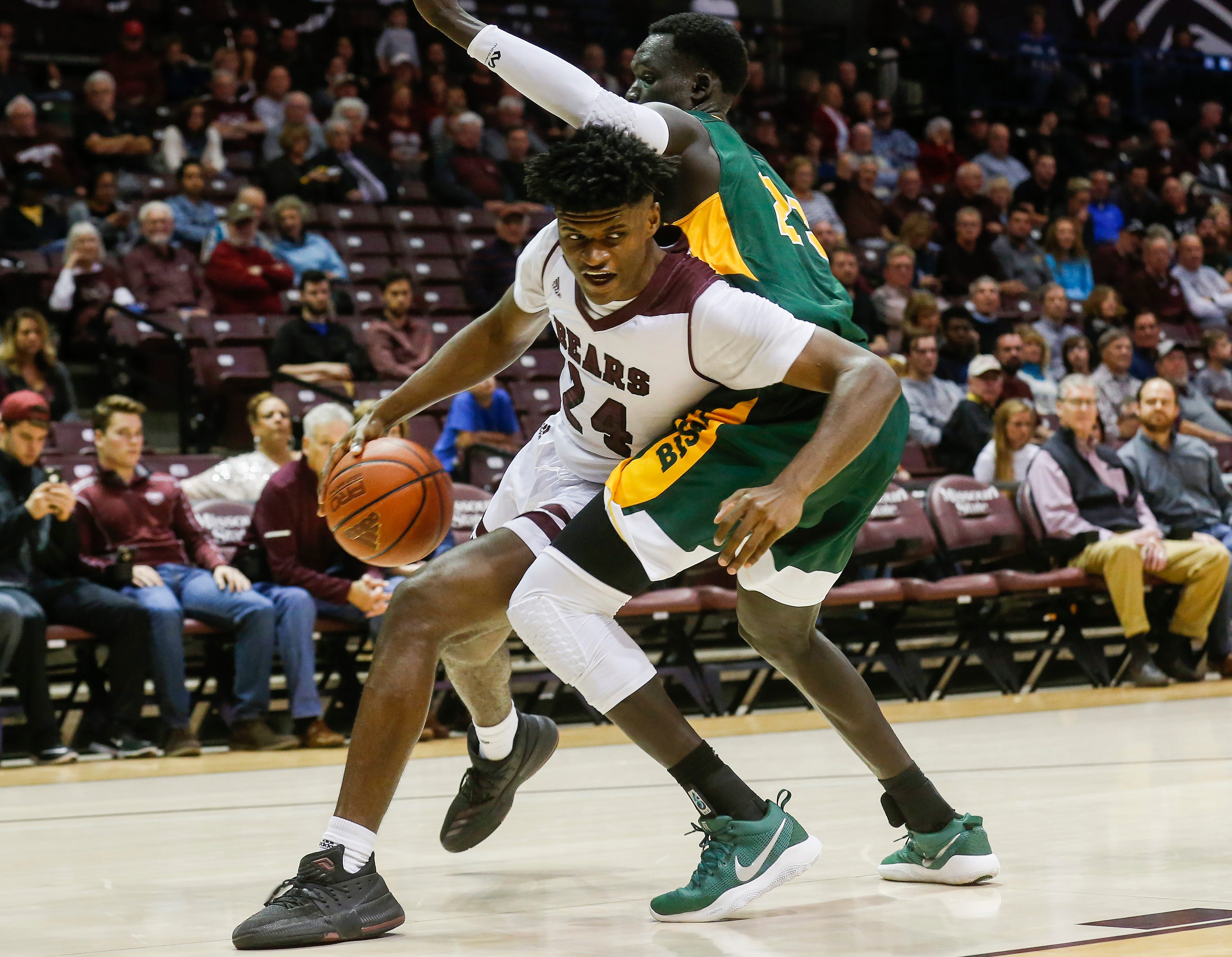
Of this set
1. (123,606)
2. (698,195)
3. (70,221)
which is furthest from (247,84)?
(698,195)

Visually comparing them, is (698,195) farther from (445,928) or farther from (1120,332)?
(1120,332)

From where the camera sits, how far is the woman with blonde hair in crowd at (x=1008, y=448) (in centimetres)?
871

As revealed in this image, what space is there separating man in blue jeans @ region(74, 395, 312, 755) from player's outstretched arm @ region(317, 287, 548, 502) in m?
3.15

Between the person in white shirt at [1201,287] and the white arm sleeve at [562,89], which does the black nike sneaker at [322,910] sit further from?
the person in white shirt at [1201,287]

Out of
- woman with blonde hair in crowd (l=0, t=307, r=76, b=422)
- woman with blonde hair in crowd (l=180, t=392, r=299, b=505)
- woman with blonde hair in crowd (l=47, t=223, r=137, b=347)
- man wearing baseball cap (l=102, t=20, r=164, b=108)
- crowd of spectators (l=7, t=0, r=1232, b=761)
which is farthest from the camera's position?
man wearing baseball cap (l=102, t=20, r=164, b=108)

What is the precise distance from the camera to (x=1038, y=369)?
10.5 meters

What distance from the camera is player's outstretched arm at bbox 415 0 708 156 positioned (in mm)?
2879

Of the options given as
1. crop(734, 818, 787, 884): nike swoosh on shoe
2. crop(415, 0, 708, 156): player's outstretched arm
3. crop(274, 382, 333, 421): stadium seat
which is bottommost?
crop(274, 382, 333, 421): stadium seat

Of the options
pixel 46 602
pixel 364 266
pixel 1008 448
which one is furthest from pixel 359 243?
pixel 46 602

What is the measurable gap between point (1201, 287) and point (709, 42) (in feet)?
36.0

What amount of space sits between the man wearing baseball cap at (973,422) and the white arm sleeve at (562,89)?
20.4 ft

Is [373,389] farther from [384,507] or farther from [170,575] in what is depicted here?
[384,507]

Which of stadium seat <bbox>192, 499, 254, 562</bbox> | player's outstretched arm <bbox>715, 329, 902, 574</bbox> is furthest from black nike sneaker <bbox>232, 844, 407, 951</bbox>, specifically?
stadium seat <bbox>192, 499, 254, 562</bbox>

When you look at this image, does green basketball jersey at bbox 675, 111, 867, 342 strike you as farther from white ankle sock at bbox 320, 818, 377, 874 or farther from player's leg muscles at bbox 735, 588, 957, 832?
white ankle sock at bbox 320, 818, 377, 874
